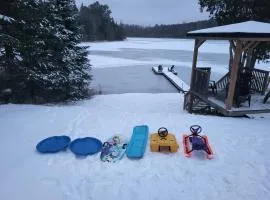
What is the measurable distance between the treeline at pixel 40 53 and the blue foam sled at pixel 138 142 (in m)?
4.83

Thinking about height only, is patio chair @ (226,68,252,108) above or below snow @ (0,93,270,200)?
above

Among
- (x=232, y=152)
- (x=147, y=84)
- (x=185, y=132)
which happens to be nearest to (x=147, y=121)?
(x=185, y=132)

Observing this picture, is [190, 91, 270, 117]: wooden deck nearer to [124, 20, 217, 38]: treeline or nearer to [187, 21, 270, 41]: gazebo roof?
[187, 21, 270, 41]: gazebo roof

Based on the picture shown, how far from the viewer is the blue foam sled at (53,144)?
439cm

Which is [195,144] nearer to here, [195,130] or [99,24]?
[195,130]

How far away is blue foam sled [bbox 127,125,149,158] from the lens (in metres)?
4.27

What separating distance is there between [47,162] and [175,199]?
2068 millimetres

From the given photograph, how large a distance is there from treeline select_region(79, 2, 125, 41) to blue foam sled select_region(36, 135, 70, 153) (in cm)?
5671

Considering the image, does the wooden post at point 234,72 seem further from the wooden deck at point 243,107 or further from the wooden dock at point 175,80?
the wooden dock at point 175,80

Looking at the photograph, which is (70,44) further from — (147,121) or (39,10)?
(147,121)

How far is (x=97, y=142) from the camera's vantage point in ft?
15.3

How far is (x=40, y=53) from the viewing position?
9586mm

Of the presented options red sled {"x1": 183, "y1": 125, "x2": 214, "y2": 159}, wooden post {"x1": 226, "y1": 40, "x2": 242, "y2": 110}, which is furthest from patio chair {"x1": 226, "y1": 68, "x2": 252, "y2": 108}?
red sled {"x1": 183, "y1": 125, "x2": 214, "y2": 159}

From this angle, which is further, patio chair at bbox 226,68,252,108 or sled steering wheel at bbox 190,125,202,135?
patio chair at bbox 226,68,252,108
